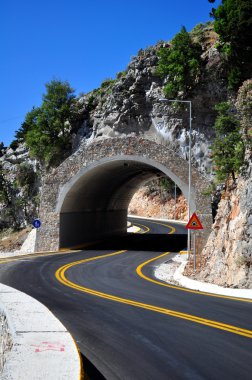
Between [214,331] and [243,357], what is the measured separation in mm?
1741

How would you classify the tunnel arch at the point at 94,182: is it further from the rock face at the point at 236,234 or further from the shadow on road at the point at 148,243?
the rock face at the point at 236,234

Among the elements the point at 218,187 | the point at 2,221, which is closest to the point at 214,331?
the point at 218,187

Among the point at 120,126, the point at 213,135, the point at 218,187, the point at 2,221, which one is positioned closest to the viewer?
the point at 218,187

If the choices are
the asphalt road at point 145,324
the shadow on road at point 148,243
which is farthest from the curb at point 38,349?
the shadow on road at point 148,243

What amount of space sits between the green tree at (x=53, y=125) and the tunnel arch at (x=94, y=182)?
493 inches

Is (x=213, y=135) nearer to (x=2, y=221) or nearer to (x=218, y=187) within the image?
(x=218, y=187)

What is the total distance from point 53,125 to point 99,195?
50.9ft

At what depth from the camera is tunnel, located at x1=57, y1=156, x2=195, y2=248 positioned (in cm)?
3088

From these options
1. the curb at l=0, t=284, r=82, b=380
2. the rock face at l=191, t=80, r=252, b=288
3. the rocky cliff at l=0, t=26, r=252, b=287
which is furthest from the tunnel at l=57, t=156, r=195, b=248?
the curb at l=0, t=284, r=82, b=380

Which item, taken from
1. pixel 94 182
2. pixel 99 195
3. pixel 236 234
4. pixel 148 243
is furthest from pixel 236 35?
pixel 236 234

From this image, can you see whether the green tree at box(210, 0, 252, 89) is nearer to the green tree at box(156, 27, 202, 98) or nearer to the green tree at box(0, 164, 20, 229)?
the green tree at box(156, 27, 202, 98)

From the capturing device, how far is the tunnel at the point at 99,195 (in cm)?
3088

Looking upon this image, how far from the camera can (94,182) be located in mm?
34000

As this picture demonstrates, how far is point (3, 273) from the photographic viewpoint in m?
20.3
